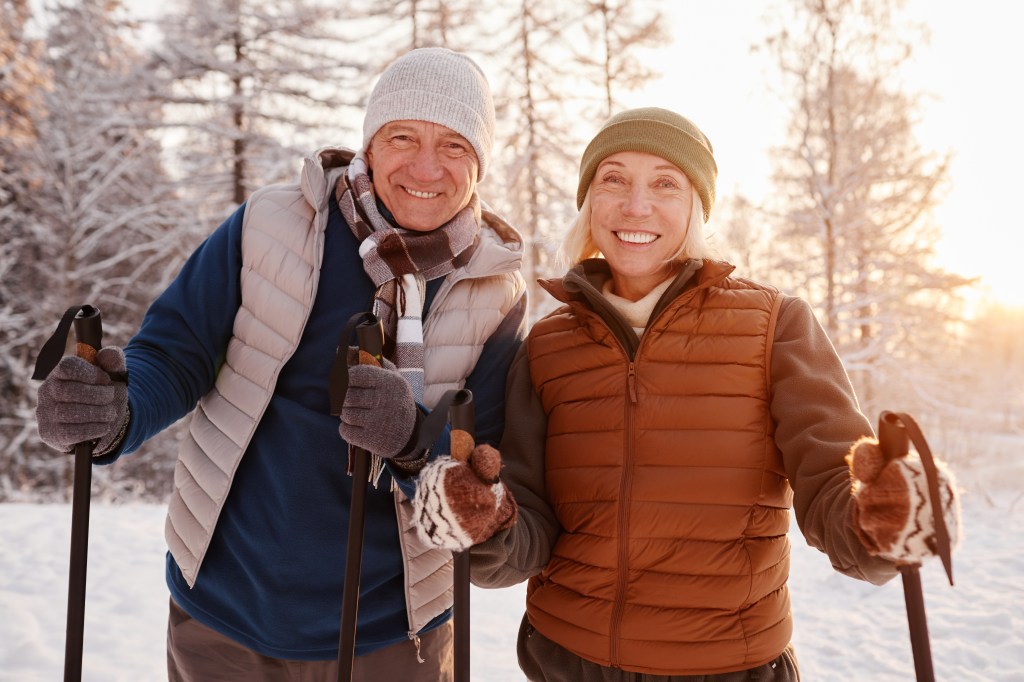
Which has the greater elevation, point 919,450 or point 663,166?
point 663,166

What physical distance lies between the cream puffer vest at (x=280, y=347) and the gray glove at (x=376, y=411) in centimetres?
48

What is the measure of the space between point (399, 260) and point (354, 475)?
662 millimetres

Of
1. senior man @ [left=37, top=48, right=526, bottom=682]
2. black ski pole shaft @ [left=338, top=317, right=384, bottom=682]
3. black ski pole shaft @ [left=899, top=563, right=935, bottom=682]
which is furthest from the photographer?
senior man @ [left=37, top=48, right=526, bottom=682]

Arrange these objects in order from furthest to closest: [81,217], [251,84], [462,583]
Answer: [81,217], [251,84], [462,583]

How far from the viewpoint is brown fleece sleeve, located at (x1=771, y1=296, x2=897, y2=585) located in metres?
1.54

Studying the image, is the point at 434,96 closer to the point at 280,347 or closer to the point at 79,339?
the point at 280,347

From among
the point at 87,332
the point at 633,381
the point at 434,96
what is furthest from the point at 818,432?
the point at 87,332

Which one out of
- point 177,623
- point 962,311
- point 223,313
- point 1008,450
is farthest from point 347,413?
point 1008,450

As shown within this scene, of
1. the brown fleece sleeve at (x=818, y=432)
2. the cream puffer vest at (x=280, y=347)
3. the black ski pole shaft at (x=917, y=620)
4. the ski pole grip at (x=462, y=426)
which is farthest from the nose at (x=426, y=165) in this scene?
the black ski pole shaft at (x=917, y=620)

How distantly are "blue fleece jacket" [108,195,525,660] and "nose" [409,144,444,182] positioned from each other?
0.31 meters

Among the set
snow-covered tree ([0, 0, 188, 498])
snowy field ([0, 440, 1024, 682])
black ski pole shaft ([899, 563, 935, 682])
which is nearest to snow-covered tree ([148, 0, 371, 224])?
snow-covered tree ([0, 0, 188, 498])

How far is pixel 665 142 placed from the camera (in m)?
2.06

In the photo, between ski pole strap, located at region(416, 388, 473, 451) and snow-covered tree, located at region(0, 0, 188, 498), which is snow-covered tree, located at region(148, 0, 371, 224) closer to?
snow-covered tree, located at region(0, 0, 188, 498)

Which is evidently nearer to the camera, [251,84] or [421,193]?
[421,193]
